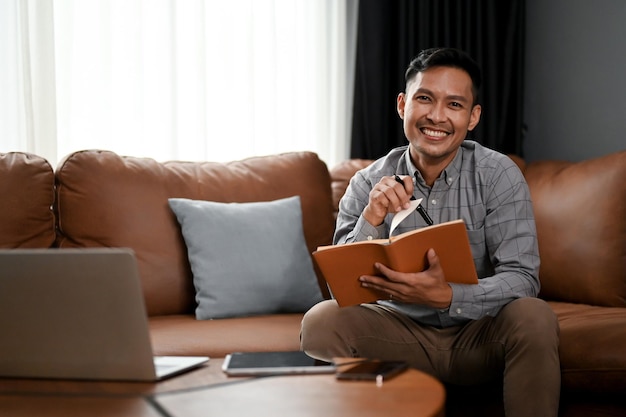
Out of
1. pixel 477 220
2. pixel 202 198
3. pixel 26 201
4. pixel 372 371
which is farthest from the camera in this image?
pixel 202 198

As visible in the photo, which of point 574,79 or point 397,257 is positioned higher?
point 574,79

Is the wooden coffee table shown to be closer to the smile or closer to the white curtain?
the smile

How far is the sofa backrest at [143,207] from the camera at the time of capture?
8.63 ft

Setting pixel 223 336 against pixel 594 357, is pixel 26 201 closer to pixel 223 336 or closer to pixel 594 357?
pixel 223 336

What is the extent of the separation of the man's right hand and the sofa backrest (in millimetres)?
712

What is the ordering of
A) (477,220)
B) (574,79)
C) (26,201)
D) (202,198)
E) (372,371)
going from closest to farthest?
(372,371) → (477,220) → (26,201) → (202,198) → (574,79)

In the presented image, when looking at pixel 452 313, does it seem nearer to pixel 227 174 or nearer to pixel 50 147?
pixel 227 174

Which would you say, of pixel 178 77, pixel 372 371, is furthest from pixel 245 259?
pixel 372 371

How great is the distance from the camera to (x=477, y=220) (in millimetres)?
2295

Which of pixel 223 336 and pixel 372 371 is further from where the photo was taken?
pixel 223 336

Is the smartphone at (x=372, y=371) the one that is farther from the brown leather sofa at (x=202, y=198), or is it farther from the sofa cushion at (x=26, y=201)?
the sofa cushion at (x=26, y=201)

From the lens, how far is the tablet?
1.46m

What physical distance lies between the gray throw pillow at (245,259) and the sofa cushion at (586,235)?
81 cm

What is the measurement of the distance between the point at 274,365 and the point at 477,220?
0.99 metres
